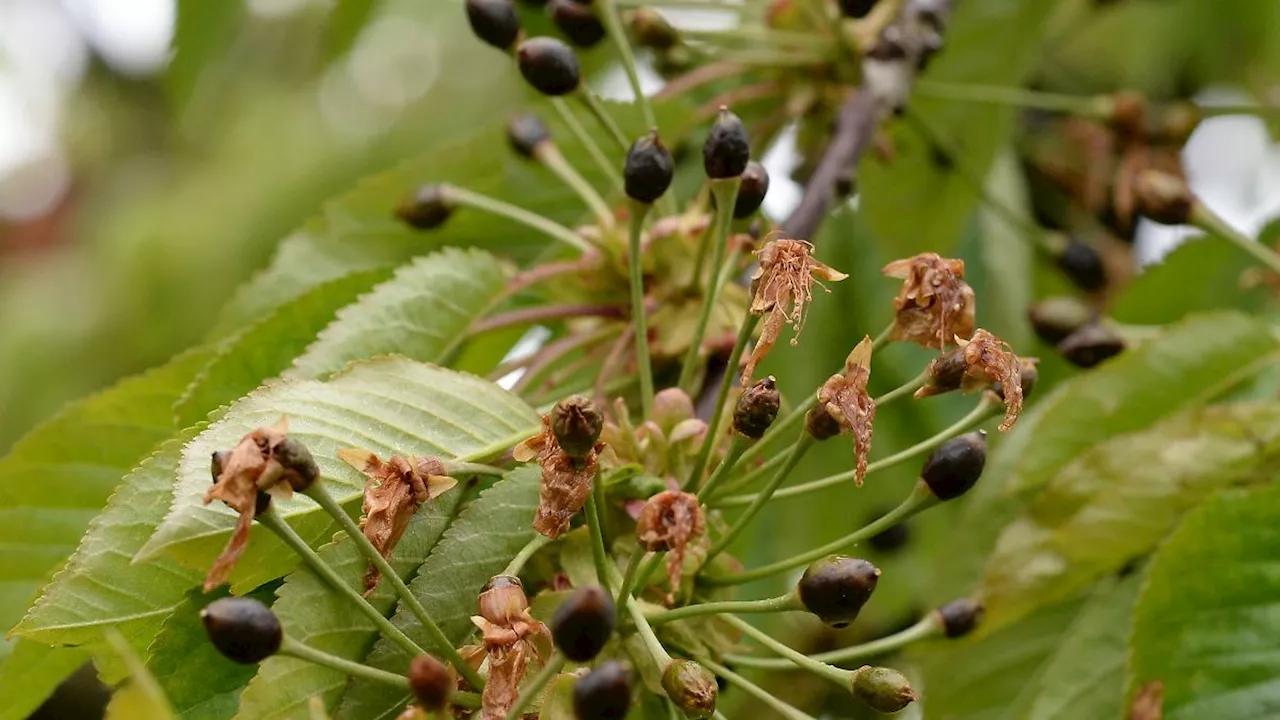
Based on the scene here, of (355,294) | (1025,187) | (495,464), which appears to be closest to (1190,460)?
(495,464)

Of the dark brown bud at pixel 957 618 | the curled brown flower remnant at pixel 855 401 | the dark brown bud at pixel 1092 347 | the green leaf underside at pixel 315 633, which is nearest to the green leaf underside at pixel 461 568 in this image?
the green leaf underside at pixel 315 633

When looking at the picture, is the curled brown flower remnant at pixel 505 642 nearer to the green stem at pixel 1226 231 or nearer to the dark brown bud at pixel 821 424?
the dark brown bud at pixel 821 424

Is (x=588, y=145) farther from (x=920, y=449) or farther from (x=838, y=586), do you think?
(x=838, y=586)

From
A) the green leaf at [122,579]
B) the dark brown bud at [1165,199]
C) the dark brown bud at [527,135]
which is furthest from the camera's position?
the dark brown bud at [1165,199]

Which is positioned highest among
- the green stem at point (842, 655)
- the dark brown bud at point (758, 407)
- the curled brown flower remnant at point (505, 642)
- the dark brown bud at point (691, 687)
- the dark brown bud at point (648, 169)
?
the dark brown bud at point (648, 169)

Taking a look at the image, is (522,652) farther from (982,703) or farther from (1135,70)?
(1135,70)

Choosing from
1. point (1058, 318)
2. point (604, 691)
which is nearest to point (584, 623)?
point (604, 691)
